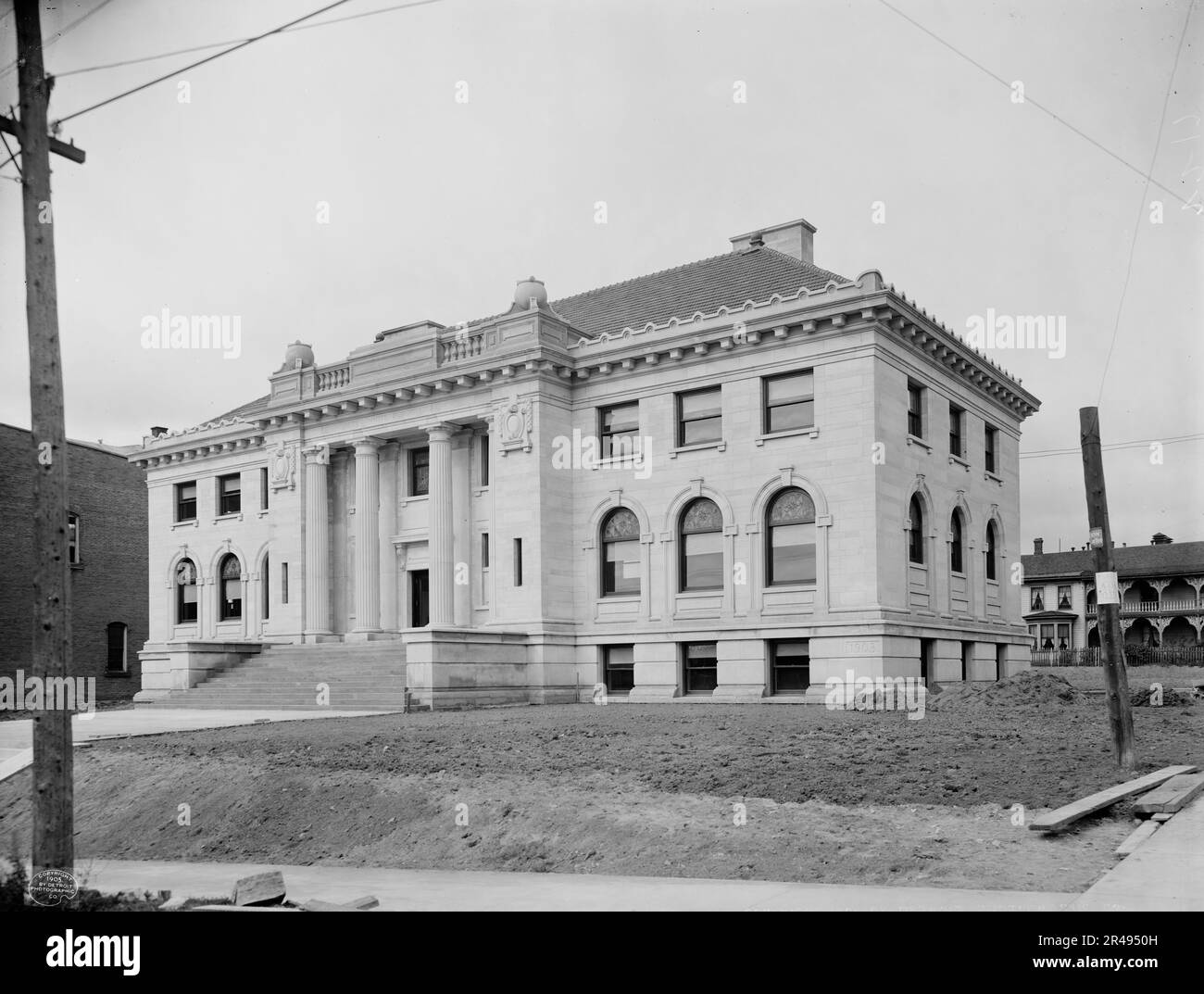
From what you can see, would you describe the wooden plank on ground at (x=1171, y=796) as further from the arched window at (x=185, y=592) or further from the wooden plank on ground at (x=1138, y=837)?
the arched window at (x=185, y=592)

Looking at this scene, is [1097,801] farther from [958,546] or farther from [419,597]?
[419,597]

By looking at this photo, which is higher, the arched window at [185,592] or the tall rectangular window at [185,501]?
the tall rectangular window at [185,501]

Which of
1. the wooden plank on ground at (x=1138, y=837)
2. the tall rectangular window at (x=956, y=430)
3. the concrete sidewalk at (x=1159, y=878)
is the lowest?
the wooden plank on ground at (x=1138, y=837)

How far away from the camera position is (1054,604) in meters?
85.0

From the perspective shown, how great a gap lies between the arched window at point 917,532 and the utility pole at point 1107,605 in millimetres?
17026

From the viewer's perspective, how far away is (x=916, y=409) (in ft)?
108

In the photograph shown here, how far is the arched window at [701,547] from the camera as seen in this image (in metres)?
32.7

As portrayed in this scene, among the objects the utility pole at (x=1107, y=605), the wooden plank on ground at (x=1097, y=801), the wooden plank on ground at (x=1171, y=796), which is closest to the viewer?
the wooden plank on ground at (x=1097, y=801)

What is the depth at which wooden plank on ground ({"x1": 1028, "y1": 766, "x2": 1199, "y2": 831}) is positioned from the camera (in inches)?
426

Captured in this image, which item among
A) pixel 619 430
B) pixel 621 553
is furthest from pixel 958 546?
pixel 619 430

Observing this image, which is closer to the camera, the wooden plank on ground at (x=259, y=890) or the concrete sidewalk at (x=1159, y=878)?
the concrete sidewalk at (x=1159, y=878)

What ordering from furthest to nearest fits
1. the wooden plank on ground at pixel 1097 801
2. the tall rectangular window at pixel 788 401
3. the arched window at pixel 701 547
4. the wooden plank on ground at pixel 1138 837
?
the arched window at pixel 701 547
the tall rectangular window at pixel 788 401
the wooden plank on ground at pixel 1097 801
the wooden plank on ground at pixel 1138 837

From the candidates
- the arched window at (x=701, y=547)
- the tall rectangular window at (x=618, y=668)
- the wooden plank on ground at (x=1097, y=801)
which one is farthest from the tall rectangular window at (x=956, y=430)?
the wooden plank on ground at (x=1097, y=801)
